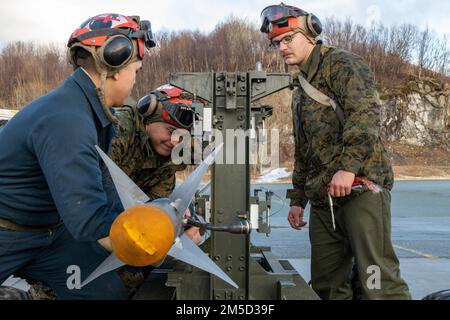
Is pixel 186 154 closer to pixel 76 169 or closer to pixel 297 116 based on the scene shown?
pixel 297 116

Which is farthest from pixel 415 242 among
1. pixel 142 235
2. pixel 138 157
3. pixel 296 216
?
pixel 142 235

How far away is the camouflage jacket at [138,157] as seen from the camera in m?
3.71

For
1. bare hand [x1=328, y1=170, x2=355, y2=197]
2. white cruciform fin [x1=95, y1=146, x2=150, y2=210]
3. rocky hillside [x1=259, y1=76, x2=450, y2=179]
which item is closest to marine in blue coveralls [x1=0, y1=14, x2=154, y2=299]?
white cruciform fin [x1=95, y1=146, x2=150, y2=210]

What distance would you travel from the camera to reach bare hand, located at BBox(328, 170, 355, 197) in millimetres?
3002

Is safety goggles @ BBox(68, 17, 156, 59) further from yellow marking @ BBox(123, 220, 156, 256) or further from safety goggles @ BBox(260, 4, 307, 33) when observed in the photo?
yellow marking @ BBox(123, 220, 156, 256)

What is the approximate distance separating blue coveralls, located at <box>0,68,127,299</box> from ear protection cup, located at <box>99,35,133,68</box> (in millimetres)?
144

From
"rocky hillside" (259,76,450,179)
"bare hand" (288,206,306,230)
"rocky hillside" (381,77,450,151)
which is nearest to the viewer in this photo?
"bare hand" (288,206,306,230)

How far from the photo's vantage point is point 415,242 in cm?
709

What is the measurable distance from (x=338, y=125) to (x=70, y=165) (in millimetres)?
1866

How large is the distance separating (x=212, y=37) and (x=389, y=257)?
34521 mm

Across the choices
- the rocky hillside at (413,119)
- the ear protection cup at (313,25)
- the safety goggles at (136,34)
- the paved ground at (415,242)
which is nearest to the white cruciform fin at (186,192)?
the safety goggles at (136,34)

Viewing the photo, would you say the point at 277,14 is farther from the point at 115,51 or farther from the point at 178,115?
the point at 115,51

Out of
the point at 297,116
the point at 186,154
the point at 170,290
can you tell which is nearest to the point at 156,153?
the point at 186,154

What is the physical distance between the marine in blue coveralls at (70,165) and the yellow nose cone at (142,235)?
42cm
